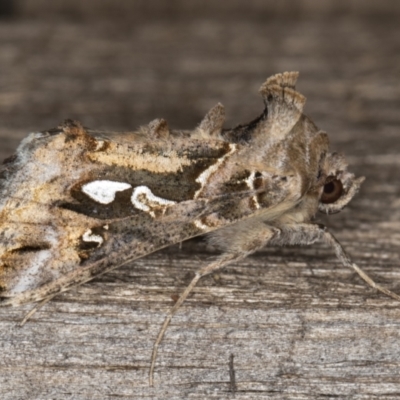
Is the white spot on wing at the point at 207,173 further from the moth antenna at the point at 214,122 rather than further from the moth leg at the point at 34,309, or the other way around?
the moth leg at the point at 34,309

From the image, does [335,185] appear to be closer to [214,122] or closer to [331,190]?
[331,190]

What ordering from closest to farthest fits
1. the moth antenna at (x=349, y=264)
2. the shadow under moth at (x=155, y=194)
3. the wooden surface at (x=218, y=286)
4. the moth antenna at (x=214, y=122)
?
the wooden surface at (x=218, y=286) → the moth antenna at (x=349, y=264) → the shadow under moth at (x=155, y=194) → the moth antenna at (x=214, y=122)

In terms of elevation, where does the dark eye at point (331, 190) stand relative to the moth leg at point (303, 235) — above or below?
above

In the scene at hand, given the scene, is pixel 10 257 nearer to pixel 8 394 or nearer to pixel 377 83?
pixel 8 394

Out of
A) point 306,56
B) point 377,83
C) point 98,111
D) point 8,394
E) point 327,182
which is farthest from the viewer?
point 306,56

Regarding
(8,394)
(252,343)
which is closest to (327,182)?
(252,343)

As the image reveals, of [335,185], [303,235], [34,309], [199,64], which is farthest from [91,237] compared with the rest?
[199,64]

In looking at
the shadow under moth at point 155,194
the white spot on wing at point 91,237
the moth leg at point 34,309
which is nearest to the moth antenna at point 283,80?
the shadow under moth at point 155,194
